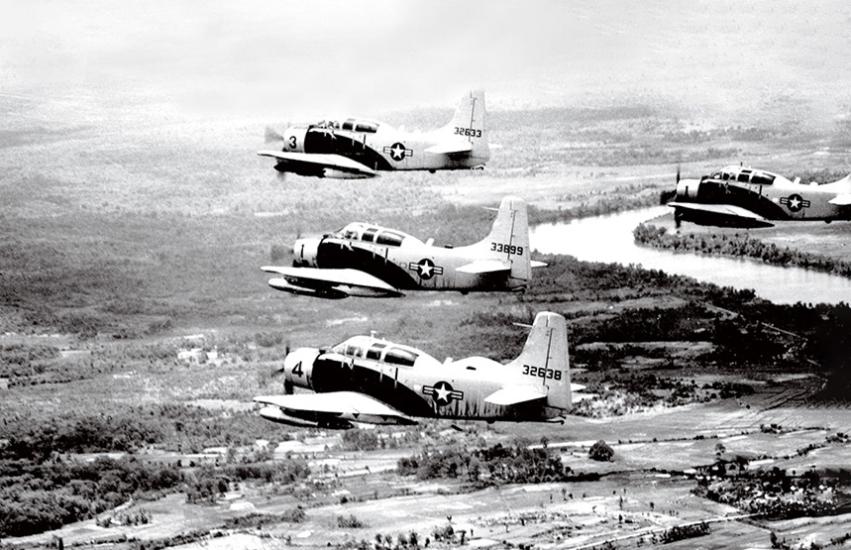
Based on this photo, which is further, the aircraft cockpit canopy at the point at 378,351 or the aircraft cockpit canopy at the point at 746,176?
the aircraft cockpit canopy at the point at 746,176

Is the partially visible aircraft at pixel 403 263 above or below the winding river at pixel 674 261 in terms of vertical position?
below

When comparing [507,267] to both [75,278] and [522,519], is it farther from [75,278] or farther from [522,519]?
[75,278]

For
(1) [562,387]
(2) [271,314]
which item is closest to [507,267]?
(1) [562,387]

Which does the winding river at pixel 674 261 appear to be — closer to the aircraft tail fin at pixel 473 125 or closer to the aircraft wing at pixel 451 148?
the aircraft tail fin at pixel 473 125

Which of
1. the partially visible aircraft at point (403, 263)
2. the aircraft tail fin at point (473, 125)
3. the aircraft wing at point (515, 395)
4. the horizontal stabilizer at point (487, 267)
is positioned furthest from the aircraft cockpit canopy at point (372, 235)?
the aircraft wing at point (515, 395)

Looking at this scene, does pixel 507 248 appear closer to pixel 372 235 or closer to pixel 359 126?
pixel 372 235

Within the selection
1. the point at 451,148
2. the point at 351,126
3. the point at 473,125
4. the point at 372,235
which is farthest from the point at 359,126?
the point at 372,235
